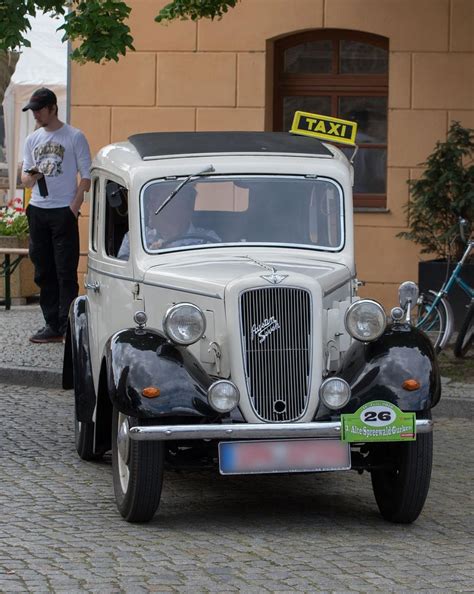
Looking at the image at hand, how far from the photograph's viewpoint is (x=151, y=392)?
656 centimetres

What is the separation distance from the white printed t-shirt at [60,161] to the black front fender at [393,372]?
5861 mm

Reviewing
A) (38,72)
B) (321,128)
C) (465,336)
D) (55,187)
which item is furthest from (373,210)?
(321,128)

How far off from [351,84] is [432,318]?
3917mm

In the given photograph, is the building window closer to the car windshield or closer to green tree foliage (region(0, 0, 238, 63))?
green tree foliage (region(0, 0, 238, 63))

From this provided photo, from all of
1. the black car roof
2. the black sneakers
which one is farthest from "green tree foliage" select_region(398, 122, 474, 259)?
the black car roof

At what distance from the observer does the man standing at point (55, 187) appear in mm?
12336

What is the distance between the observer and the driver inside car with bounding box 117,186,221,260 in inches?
300

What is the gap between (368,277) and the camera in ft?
49.6

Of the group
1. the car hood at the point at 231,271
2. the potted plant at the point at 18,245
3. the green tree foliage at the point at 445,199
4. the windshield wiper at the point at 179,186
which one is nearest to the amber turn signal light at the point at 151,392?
the car hood at the point at 231,271

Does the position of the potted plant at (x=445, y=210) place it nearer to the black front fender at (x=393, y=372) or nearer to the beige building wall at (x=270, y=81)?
the beige building wall at (x=270, y=81)

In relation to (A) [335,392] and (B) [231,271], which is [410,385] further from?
(B) [231,271]

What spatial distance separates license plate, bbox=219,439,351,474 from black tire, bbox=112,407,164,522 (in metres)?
0.30

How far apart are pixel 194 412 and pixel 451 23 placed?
9230 mm

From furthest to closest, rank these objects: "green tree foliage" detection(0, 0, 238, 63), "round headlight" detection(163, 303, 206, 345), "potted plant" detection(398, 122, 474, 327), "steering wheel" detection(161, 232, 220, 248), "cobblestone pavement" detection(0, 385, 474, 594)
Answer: "potted plant" detection(398, 122, 474, 327) → "green tree foliage" detection(0, 0, 238, 63) → "steering wheel" detection(161, 232, 220, 248) → "round headlight" detection(163, 303, 206, 345) → "cobblestone pavement" detection(0, 385, 474, 594)
